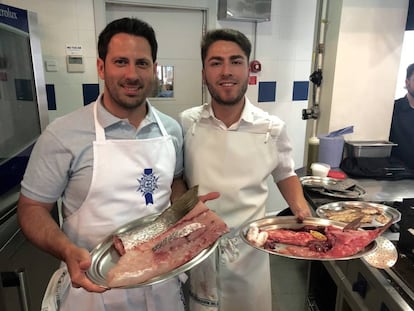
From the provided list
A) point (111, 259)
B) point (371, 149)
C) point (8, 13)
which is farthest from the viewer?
point (371, 149)

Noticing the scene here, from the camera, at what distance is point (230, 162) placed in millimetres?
1470

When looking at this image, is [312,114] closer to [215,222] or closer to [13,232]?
[215,222]

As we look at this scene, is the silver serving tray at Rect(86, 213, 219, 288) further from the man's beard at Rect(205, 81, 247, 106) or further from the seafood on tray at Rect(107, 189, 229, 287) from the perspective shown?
the man's beard at Rect(205, 81, 247, 106)

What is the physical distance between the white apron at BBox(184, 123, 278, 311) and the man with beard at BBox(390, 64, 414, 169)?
133 centimetres

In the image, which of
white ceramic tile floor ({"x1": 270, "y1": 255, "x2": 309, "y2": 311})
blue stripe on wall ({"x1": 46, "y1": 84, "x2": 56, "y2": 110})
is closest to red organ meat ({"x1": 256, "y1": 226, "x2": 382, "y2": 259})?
white ceramic tile floor ({"x1": 270, "y1": 255, "x2": 309, "y2": 311})

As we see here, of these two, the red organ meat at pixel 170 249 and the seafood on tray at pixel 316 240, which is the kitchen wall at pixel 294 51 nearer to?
the seafood on tray at pixel 316 240

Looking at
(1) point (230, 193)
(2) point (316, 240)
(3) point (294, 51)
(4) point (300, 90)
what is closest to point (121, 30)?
(1) point (230, 193)

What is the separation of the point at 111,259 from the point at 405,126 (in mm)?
2164

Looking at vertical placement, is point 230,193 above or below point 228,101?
below

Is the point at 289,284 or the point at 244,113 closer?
the point at 244,113

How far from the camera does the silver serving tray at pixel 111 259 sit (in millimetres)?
1003

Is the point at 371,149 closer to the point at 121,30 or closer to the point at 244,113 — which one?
the point at 244,113

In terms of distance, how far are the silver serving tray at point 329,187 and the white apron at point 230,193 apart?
1.68 feet

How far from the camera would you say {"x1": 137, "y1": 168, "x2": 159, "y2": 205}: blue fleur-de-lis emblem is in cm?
127
